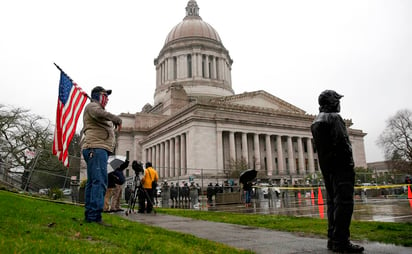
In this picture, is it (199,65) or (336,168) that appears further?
(199,65)

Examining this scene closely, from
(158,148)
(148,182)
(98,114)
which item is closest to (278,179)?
(158,148)

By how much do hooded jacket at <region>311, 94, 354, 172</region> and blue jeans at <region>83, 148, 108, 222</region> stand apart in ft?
13.6

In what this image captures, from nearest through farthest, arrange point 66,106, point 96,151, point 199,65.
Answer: point 96,151 → point 66,106 → point 199,65

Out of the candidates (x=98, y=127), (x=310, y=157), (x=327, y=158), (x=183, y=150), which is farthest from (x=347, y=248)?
(x=310, y=157)

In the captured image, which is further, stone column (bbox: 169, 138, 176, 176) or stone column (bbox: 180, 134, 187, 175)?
stone column (bbox: 169, 138, 176, 176)

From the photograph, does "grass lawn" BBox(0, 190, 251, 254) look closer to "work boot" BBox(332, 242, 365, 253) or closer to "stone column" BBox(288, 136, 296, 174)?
"work boot" BBox(332, 242, 365, 253)

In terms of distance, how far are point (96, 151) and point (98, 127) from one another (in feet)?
1.76

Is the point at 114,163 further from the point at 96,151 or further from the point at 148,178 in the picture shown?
the point at 96,151

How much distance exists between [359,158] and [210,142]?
31.5 metres

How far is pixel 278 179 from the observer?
1697 inches

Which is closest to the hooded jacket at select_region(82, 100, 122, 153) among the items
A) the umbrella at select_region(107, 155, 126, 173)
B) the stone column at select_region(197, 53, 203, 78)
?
the umbrella at select_region(107, 155, 126, 173)

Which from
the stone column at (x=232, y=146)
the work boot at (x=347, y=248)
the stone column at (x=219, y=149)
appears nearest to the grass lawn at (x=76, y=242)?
the work boot at (x=347, y=248)

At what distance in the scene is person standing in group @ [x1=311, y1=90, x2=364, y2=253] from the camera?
4.47m

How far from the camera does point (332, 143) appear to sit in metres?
4.75
